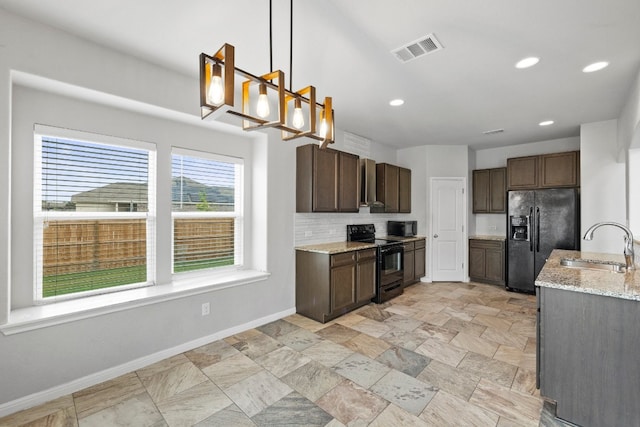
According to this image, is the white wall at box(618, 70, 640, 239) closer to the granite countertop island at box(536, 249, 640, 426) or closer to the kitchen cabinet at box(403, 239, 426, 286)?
the granite countertop island at box(536, 249, 640, 426)

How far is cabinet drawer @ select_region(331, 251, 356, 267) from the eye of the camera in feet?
12.0

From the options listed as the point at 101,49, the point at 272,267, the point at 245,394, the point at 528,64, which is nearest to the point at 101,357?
the point at 245,394

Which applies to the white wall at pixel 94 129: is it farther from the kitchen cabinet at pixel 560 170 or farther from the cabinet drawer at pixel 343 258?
the kitchen cabinet at pixel 560 170

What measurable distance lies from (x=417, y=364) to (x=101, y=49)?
3759 millimetres

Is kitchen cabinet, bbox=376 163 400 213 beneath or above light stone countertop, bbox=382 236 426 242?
above

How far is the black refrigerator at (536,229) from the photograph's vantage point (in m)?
4.61

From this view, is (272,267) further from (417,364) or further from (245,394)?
(417,364)

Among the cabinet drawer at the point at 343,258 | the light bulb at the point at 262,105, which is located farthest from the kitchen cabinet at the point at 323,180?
the light bulb at the point at 262,105

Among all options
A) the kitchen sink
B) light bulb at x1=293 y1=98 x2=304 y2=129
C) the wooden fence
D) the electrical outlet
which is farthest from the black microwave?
light bulb at x1=293 y1=98 x2=304 y2=129

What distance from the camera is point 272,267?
12.2 ft

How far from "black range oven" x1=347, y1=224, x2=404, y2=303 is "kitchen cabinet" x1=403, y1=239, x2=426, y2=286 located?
248 mm

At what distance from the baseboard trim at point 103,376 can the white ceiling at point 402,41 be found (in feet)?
8.63

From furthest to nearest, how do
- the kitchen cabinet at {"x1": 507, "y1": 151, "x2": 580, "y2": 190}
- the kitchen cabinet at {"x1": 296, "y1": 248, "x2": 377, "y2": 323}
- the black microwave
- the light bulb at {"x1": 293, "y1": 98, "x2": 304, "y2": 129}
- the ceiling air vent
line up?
the black microwave
the kitchen cabinet at {"x1": 507, "y1": 151, "x2": 580, "y2": 190}
the kitchen cabinet at {"x1": 296, "y1": 248, "x2": 377, "y2": 323}
the ceiling air vent
the light bulb at {"x1": 293, "y1": 98, "x2": 304, "y2": 129}

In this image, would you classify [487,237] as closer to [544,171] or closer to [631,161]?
[544,171]
